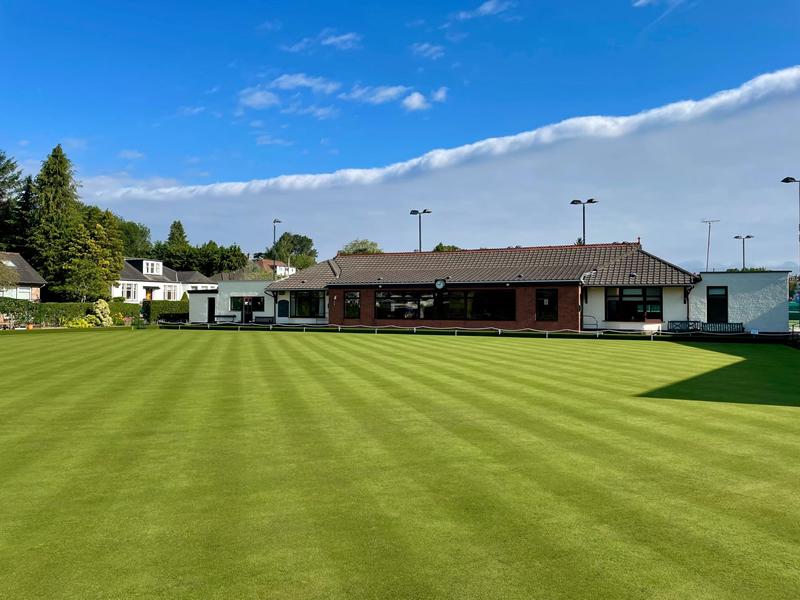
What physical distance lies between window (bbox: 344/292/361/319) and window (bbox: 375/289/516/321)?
1443mm

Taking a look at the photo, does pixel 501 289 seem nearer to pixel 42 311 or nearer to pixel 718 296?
pixel 718 296

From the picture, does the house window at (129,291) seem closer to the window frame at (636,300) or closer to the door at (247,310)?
the door at (247,310)

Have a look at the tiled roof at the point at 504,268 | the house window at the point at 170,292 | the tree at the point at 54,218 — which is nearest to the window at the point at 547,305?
the tiled roof at the point at 504,268

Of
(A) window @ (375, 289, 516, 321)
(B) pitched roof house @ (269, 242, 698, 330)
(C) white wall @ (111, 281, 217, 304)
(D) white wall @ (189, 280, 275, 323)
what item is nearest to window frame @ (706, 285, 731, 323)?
(B) pitched roof house @ (269, 242, 698, 330)

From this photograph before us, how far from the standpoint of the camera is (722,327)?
3241 cm

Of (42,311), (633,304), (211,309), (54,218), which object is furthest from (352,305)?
(54,218)

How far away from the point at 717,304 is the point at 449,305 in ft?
53.0

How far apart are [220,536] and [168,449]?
330 centimetres

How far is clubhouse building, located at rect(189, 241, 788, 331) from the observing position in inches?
1318

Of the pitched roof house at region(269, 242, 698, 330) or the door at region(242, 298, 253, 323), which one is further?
the door at region(242, 298, 253, 323)

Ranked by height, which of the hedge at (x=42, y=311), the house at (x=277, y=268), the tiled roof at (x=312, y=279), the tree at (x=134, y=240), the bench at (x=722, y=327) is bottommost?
the bench at (x=722, y=327)

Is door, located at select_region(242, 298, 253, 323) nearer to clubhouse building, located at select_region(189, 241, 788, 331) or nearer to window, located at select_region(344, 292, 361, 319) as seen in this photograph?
clubhouse building, located at select_region(189, 241, 788, 331)

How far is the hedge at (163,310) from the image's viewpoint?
5241cm

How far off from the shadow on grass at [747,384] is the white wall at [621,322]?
1376 centimetres
